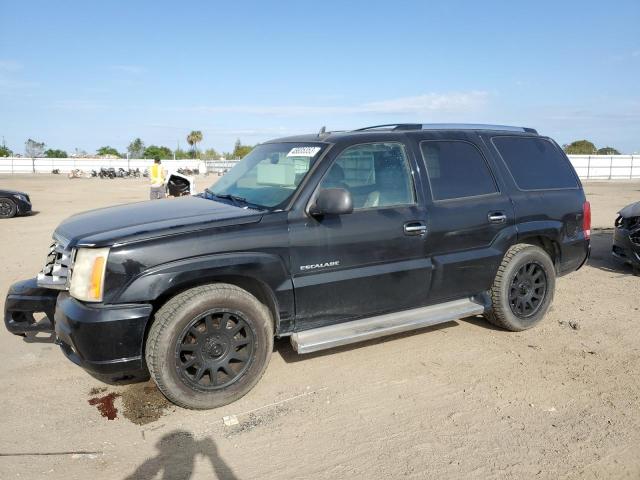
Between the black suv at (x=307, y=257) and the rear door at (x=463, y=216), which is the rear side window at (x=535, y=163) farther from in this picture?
the rear door at (x=463, y=216)

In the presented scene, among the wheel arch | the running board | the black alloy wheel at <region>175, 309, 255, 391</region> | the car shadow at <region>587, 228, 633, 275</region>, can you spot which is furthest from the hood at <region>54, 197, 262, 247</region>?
the car shadow at <region>587, 228, 633, 275</region>

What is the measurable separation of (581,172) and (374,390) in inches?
1523

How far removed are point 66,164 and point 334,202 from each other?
62.3 m

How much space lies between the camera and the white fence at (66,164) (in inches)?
2135

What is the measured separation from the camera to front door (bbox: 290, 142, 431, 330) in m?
3.71

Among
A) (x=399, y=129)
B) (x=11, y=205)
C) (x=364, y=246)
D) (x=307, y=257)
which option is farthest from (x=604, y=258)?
(x=11, y=205)

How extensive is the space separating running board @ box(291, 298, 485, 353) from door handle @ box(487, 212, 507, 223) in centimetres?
76

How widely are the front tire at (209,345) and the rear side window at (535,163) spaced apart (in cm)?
286

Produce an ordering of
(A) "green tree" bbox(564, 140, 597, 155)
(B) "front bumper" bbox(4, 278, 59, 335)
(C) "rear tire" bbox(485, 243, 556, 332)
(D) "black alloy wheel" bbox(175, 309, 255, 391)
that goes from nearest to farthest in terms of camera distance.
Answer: (D) "black alloy wheel" bbox(175, 309, 255, 391) → (B) "front bumper" bbox(4, 278, 59, 335) → (C) "rear tire" bbox(485, 243, 556, 332) → (A) "green tree" bbox(564, 140, 597, 155)

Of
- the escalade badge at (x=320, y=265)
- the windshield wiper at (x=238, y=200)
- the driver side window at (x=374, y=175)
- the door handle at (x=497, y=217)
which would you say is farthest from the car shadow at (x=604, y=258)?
the windshield wiper at (x=238, y=200)

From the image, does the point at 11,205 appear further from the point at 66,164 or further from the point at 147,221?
the point at 66,164

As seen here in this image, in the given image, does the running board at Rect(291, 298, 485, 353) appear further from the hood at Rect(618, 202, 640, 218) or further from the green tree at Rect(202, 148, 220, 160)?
the green tree at Rect(202, 148, 220, 160)

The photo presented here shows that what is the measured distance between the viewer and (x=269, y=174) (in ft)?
14.1

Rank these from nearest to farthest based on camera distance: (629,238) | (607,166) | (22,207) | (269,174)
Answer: (269,174) < (629,238) < (22,207) < (607,166)
